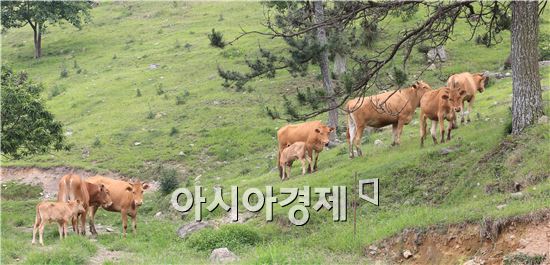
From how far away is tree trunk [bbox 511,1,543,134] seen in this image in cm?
1555

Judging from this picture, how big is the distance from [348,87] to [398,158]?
4.34 m

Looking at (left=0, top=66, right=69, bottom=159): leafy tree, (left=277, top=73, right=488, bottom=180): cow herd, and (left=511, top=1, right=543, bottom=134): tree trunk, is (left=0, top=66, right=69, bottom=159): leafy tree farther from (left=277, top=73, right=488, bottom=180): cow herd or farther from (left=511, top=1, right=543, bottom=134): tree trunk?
(left=511, top=1, right=543, bottom=134): tree trunk

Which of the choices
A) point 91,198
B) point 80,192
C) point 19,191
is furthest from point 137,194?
point 19,191

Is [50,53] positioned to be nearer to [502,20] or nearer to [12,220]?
[12,220]

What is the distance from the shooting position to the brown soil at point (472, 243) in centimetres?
1138

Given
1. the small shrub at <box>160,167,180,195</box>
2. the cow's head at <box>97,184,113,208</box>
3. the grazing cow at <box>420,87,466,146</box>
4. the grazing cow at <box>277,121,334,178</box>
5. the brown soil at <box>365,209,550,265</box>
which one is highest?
the grazing cow at <box>420,87,466,146</box>

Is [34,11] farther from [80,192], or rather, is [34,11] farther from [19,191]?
[80,192]

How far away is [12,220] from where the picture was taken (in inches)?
816

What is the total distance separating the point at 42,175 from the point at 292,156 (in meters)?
13.1

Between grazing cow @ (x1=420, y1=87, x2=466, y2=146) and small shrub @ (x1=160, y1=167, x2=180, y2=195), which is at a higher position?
grazing cow @ (x1=420, y1=87, x2=466, y2=146)

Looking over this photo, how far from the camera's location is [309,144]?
2200cm

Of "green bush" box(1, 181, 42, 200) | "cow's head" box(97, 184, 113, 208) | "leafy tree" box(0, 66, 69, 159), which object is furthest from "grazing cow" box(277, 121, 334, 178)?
"green bush" box(1, 181, 42, 200)

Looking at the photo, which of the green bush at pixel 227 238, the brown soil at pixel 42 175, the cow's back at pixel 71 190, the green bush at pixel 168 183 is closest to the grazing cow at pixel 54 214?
the cow's back at pixel 71 190

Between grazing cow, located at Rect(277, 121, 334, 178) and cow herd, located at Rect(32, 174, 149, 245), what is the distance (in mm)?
4856
